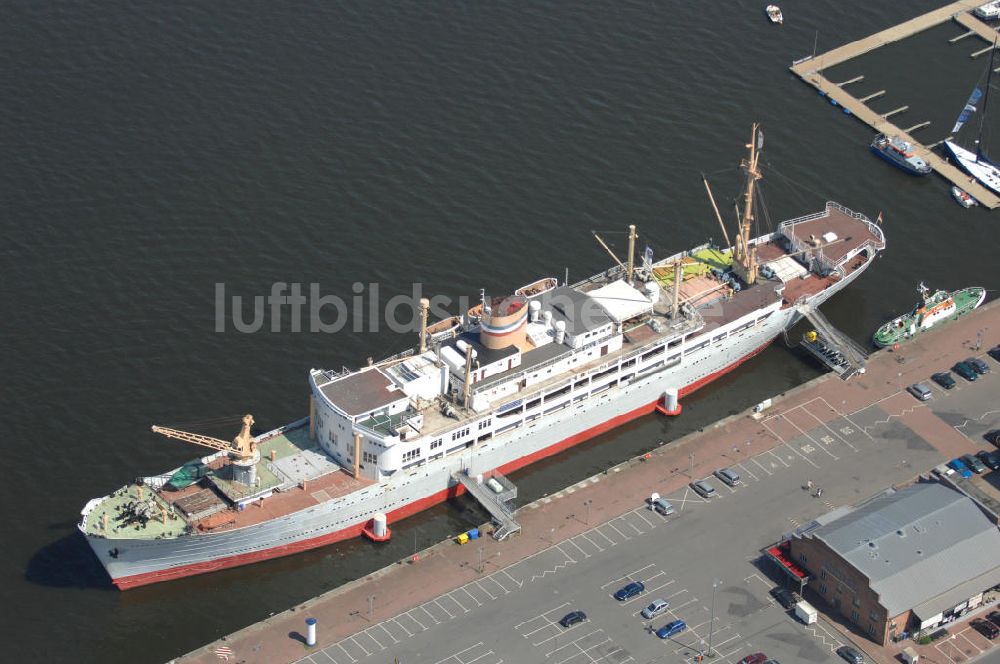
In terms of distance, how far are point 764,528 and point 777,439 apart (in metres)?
14.8

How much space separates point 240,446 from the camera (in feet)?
589

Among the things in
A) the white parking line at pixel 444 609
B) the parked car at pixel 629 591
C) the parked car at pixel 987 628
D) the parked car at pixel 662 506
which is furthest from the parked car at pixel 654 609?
the parked car at pixel 987 628

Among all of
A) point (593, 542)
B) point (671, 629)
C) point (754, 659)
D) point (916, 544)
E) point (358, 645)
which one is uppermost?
point (916, 544)

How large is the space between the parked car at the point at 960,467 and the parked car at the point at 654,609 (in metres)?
38.3

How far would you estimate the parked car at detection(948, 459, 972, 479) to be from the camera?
194 m

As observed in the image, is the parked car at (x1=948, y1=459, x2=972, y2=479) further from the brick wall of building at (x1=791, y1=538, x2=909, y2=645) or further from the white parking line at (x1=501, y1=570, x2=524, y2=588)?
the white parking line at (x1=501, y1=570, x2=524, y2=588)

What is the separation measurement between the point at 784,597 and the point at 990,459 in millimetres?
32540

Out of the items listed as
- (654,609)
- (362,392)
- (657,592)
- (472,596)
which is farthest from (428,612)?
(362,392)

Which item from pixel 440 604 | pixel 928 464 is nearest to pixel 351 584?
pixel 440 604

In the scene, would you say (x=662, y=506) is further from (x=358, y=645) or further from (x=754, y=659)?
(x=358, y=645)

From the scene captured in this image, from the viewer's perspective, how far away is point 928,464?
643ft

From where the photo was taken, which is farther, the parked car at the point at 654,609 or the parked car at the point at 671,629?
the parked car at the point at 654,609

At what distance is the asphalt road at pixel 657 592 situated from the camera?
17300 cm

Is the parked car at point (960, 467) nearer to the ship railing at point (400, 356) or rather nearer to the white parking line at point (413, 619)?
the ship railing at point (400, 356)
